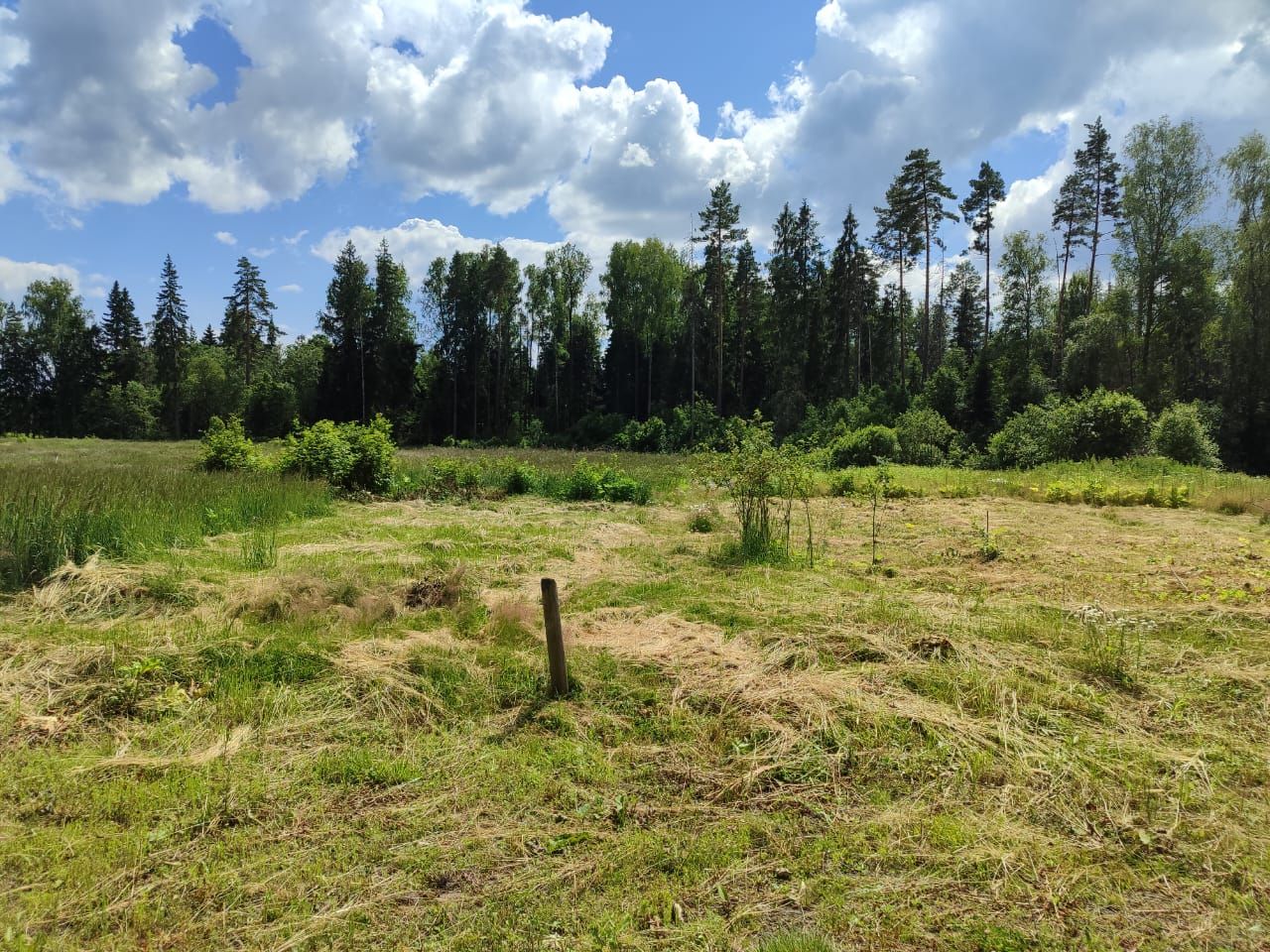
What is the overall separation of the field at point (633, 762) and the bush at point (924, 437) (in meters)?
20.6

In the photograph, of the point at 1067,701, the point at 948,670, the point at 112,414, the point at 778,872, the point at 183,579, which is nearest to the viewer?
the point at 778,872

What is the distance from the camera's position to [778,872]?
9.14 ft

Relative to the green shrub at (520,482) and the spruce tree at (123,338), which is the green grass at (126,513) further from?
the spruce tree at (123,338)

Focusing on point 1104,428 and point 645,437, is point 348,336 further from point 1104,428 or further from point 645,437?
point 1104,428

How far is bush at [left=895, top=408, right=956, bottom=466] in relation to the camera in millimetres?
27062

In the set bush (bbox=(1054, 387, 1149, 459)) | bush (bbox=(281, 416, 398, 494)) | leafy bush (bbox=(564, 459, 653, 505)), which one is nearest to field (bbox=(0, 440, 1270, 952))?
bush (bbox=(281, 416, 398, 494))

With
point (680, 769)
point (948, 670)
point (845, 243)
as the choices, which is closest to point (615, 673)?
point (680, 769)

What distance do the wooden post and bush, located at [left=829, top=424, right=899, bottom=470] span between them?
79.4ft

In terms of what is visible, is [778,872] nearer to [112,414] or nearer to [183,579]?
[183,579]

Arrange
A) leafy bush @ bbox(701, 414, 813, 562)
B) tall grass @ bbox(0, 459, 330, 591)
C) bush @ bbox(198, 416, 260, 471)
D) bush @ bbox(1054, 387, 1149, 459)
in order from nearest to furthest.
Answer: tall grass @ bbox(0, 459, 330, 591), leafy bush @ bbox(701, 414, 813, 562), bush @ bbox(198, 416, 260, 471), bush @ bbox(1054, 387, 1149, 459)

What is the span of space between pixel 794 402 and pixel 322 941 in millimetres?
38812

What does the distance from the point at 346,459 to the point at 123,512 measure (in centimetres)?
687

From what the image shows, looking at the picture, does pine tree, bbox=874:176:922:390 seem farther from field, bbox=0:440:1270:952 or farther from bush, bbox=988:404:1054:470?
field, bbox=0:440:1270:952

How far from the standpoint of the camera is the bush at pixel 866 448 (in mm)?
26734
